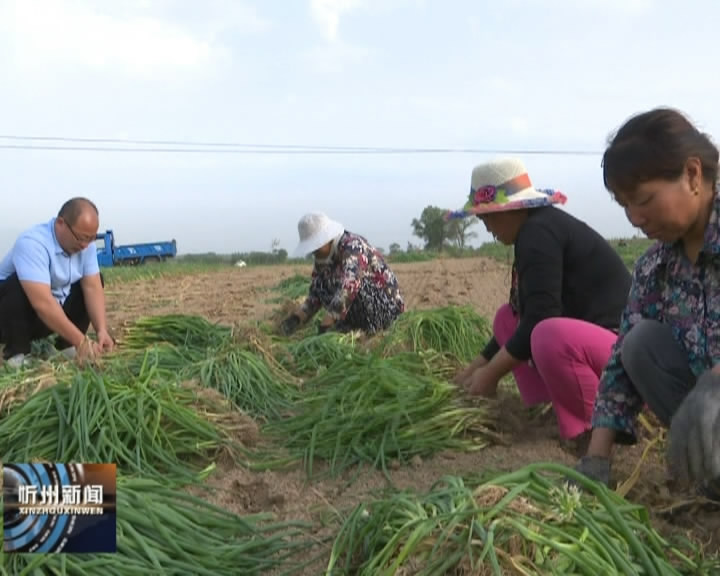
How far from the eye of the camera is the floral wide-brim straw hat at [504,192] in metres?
2.39

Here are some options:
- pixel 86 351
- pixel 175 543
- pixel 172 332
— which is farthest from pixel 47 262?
pixel 175 543

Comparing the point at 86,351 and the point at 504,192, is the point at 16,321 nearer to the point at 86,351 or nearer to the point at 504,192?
the point at 86,351

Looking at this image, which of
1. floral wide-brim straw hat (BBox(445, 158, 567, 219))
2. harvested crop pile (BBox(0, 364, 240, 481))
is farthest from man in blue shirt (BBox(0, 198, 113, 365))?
floral wide-brim straw hat (BBox(445, 158, 567, 219))

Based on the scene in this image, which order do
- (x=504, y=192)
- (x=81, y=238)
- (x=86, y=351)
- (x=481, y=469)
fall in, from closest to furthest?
(x=481, y=469)
(x=504, y=192)
(x=86, y=351)
(x=81, y=238)

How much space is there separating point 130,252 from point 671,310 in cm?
2591

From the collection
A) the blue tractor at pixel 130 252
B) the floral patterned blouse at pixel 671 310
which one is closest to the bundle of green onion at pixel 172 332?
the floral patterned blouse at pixel 671 310

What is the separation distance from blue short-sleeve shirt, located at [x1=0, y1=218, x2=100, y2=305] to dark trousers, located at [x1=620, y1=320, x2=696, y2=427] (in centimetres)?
263

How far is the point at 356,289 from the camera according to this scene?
12.7ft

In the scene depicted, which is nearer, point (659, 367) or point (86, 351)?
point (659, 367)

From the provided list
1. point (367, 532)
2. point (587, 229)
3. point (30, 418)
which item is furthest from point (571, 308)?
point (30, 418)

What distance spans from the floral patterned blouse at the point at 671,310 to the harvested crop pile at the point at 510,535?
1.60ft

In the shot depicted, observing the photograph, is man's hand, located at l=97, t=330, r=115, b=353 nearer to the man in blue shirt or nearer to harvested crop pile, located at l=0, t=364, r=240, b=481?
the man in blue shirt

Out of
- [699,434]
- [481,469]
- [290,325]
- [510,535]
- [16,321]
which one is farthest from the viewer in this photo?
[290,325]

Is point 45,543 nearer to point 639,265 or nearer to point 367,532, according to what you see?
point 367,532
